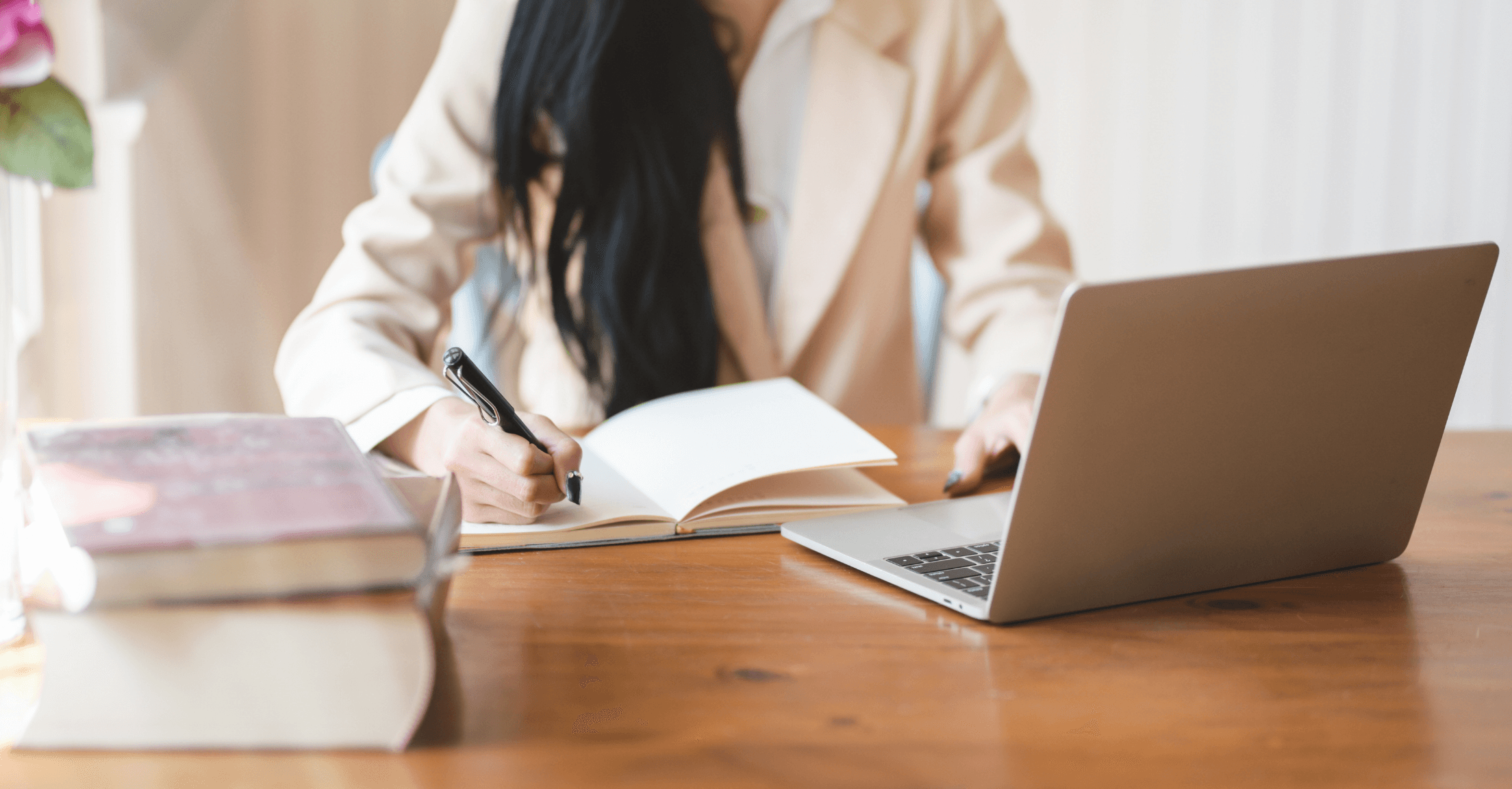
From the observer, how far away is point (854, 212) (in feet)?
4.54

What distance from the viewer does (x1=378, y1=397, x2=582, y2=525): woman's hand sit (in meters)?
0.69

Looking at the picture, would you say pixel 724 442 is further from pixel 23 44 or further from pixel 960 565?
pixel 23 44

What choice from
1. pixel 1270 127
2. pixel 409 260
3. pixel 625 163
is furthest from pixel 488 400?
pixel 1270 127

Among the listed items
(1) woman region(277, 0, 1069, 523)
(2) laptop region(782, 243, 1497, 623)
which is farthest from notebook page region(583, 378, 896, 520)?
(1) woman region(277, 0, 1069, 523)

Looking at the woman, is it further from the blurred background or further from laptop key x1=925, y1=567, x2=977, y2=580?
the blurred background

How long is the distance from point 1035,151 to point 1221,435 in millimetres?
2047

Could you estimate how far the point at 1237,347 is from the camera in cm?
52

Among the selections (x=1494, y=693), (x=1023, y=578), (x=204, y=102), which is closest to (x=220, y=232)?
(x=204, y=102)

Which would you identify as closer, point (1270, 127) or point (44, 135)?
point (44, 135)

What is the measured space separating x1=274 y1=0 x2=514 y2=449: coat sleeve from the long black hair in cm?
4

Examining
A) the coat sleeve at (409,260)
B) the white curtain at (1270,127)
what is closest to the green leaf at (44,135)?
the coat sleeve at (409,260)

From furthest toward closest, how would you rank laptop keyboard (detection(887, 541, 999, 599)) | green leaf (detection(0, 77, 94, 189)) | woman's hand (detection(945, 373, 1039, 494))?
1. woman's hand (detection(945, 373, 1039, 494))
2. laptop keyboard (detection(887, 541, 999, 599))
3. green leaf (detection(0, 77, 94, 189))

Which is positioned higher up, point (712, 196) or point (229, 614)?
point (229, 614)

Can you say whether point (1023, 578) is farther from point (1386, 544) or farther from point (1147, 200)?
point (1147, 200)
